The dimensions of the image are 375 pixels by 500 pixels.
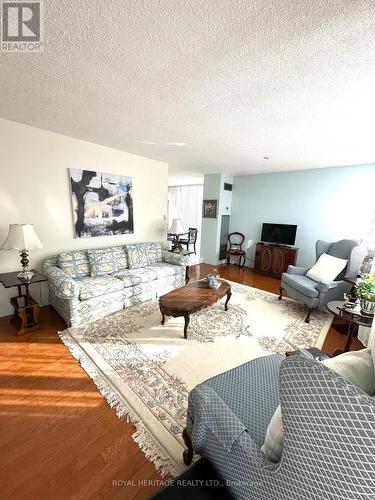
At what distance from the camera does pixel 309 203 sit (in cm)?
454

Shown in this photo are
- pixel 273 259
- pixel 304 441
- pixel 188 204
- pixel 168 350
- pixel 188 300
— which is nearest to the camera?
pixel 304 441

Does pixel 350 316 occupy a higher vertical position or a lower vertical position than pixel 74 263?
lower

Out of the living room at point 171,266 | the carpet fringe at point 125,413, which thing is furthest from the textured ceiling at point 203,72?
the carpet fringe at point 125,413

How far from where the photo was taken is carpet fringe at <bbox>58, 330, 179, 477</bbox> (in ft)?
4.19

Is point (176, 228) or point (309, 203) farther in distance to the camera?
point (309, 203)

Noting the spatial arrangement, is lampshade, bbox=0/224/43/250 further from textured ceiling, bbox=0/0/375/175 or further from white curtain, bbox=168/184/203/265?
white curtain, bbox=168/184/203/265

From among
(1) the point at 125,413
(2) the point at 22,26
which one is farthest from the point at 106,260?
(2) the point at 22,26

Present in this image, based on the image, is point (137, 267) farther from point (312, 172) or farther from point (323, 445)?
point (312, 172)

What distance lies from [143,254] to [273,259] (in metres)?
2.97

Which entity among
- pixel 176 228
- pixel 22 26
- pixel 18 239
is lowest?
pixel 18 239

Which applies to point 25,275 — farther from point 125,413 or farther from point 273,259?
point 273,259

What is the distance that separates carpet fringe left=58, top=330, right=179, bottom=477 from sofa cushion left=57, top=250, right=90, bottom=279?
3.26 feet

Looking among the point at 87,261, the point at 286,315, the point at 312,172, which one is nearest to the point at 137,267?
the point at 87,261

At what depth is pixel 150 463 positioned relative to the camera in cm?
128
